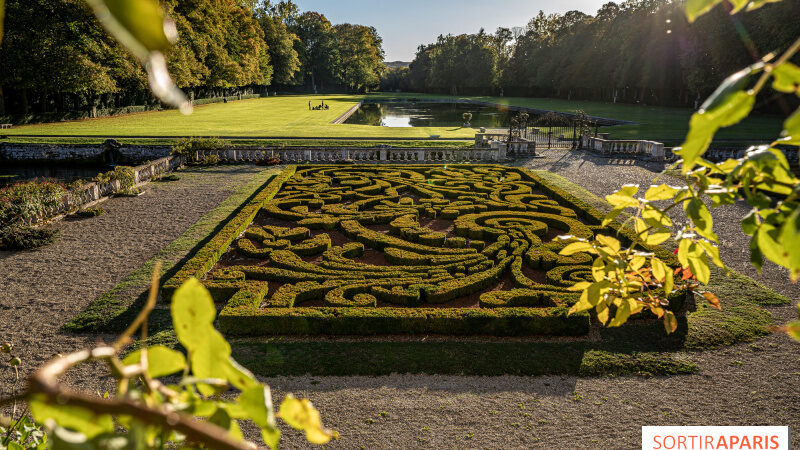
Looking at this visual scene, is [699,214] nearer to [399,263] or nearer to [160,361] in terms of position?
[160,361]

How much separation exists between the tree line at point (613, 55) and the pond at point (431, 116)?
49.1ft

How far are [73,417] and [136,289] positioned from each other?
376 inches

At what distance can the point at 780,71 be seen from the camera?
2.64 ft

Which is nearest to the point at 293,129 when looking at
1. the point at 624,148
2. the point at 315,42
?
the point at 624,148

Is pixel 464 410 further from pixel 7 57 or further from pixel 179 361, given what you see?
pixel 7 57

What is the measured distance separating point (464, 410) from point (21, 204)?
40.8ft

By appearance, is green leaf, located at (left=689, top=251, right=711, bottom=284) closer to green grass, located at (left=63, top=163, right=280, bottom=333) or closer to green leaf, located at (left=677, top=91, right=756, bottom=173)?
green leaf, located at (left=677, top=91, right=756, bottom=173)

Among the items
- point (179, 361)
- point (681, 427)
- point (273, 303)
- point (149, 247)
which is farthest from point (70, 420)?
point (149, 247)

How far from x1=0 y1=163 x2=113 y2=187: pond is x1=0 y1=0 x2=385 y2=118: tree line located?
9.35 metres

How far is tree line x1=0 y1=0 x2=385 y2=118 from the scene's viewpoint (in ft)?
106

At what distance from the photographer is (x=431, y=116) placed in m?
57.7

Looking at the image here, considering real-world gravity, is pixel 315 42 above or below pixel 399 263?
above

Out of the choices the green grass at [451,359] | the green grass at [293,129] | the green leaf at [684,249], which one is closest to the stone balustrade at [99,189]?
the green grass at [451,359]

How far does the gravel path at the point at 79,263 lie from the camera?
24.5ft
